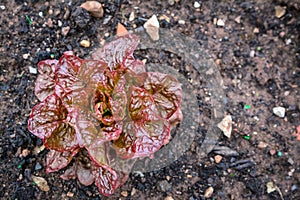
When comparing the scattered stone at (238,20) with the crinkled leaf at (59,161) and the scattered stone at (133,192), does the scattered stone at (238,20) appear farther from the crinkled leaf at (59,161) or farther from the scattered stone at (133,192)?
the crinkled leaf at (59,161)

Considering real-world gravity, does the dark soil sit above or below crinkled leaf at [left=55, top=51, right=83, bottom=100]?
below

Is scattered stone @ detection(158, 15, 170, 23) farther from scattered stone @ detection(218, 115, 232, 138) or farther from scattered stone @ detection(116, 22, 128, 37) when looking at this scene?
scattered stone @ detection(218, 115, 232, 138)

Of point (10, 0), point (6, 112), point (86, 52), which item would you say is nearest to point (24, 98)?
point (6, 112)

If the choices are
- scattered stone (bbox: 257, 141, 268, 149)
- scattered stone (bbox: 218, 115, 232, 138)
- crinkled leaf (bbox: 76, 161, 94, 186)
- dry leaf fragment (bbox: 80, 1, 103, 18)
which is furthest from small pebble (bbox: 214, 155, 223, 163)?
dry leaf fragment (bbox: 80, 1, 103, 18)

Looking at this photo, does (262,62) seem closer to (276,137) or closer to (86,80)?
(276,137)

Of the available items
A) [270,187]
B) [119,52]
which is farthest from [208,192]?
[119,52]

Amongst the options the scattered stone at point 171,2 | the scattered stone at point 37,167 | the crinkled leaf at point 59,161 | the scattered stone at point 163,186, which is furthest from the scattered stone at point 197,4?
the scattered stone at point 37,167
